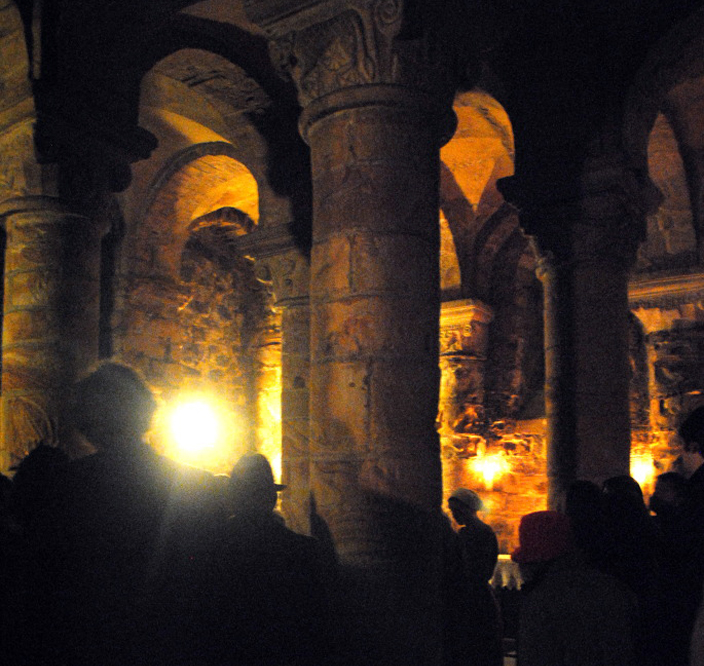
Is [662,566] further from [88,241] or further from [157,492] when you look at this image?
[88,241]

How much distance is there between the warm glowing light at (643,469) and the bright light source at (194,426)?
5802 mm

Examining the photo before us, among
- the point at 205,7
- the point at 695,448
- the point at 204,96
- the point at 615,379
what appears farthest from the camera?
the point at 204,96

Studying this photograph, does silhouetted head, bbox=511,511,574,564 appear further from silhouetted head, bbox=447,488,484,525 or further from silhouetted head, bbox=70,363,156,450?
silhouetted head, bbox=447,488,484,525

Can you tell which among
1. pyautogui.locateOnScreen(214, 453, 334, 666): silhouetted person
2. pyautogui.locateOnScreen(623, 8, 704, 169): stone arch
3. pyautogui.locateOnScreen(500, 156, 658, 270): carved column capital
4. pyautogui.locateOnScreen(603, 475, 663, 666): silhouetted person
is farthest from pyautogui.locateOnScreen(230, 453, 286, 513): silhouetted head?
pyautogui.locateOnScreen(623, 8, 704, 169): stone arch

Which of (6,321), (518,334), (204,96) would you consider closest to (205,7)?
(204,96)

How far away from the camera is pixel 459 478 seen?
1171cm

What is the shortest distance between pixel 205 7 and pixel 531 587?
5428mm

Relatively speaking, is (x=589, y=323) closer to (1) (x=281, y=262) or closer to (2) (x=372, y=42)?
(1) (x=281, y=262)

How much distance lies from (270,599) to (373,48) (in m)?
2.53

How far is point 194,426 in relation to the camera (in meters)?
11.8

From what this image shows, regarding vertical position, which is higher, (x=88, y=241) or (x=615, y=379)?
(x=88, y=241)

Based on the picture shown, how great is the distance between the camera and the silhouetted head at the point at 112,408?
216 centimetres

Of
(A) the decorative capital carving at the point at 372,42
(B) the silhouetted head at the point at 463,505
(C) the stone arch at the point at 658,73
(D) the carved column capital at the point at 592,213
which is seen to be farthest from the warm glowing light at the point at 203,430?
(A) the decorative capital carving at the point at 372,42

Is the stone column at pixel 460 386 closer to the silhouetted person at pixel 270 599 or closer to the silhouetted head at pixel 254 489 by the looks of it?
the silhouetted head at pixel 254 489
